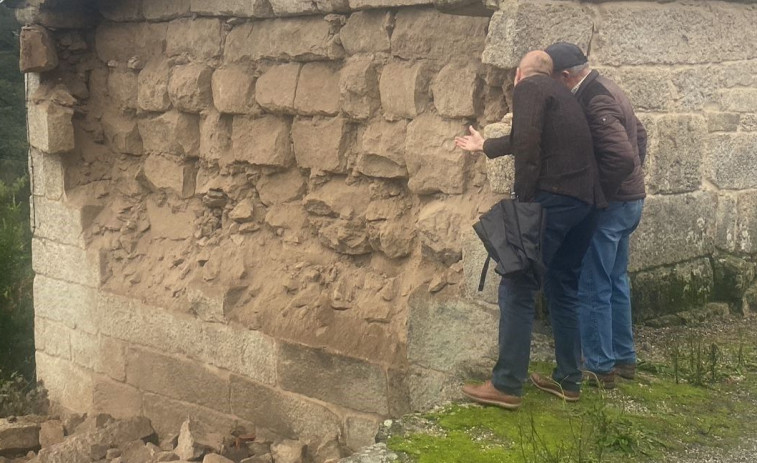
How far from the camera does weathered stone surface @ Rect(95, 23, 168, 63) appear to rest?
22.5ft

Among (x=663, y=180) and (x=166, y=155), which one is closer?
(x=663, y=180)

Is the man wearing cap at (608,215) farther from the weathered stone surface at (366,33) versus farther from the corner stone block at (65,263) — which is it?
the corner stone block at (65,263)

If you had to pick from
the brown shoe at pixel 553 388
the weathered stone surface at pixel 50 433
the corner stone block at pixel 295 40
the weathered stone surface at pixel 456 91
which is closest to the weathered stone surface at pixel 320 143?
the corner stone block at pixel 295 40

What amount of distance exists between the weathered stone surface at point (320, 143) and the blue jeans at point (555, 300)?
1.61 m

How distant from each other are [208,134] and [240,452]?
6.31 feet

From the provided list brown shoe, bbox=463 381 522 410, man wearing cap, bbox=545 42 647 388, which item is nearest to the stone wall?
man wearing cap, bbox=545 42 647 388

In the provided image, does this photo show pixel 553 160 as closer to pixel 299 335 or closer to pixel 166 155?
pixel 299 335

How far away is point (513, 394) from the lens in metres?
4.40

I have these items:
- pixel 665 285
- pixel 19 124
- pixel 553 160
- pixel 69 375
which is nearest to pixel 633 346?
pixel 665 285

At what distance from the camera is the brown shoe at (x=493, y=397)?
4.40 m

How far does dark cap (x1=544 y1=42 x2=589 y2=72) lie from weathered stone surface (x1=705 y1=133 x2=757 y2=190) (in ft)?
5.03

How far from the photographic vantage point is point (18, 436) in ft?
23.3

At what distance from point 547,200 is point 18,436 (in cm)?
446

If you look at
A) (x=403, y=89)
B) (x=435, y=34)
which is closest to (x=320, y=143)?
(x=403, y=89)
